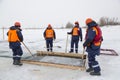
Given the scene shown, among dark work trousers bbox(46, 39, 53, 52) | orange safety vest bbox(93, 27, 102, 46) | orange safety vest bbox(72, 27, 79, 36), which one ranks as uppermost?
orange safety vest bbox(72, 27, 79, 36)

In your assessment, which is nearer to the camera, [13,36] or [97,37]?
[97,37]

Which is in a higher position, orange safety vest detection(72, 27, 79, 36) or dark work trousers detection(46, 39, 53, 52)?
orange safety vest detection(72, 27, 79, 36)

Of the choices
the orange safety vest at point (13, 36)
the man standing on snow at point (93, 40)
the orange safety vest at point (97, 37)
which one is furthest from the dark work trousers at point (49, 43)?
the orange safety vest at point (97, 37)

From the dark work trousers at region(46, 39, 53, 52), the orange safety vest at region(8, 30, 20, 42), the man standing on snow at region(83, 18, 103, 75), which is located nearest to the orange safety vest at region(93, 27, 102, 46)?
the man standing on snow at region(83, 18, 103, 75)

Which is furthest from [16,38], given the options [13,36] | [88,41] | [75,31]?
[75,31]

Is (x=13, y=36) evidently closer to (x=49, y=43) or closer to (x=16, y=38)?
(x=16, y=38)

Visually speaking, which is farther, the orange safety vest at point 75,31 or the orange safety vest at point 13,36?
the orange safety vest at point 75,31

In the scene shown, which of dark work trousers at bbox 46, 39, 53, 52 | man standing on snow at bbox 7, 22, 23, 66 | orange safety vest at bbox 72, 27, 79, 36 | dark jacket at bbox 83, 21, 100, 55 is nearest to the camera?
dark jacket at bbox 83, 21, 100, 55

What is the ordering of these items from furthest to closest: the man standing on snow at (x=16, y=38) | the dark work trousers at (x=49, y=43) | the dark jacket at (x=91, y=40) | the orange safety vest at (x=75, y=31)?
the dark work trousers at (x=49, y=43) → the orange safety vest at (x=75, y=31) → the man standing on snow at (x=16, y=38) → the dark jacket at (x=91, y=40)

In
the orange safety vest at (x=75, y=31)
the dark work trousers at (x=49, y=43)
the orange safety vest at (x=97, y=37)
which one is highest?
the orange safety vest at (x=75, y=31)

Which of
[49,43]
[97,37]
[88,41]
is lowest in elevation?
[49,43]

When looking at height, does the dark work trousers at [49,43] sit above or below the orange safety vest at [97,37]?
below

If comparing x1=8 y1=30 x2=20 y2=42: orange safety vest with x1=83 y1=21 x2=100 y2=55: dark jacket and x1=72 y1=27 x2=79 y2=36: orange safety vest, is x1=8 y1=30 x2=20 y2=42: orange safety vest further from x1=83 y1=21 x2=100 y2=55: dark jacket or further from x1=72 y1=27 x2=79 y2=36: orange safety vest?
x1=72 y1=27 x2=79 y2=36: orange safety vest

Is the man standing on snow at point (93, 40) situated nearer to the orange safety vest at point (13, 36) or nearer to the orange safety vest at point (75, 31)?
the orange safety vest at point (13, 36)
